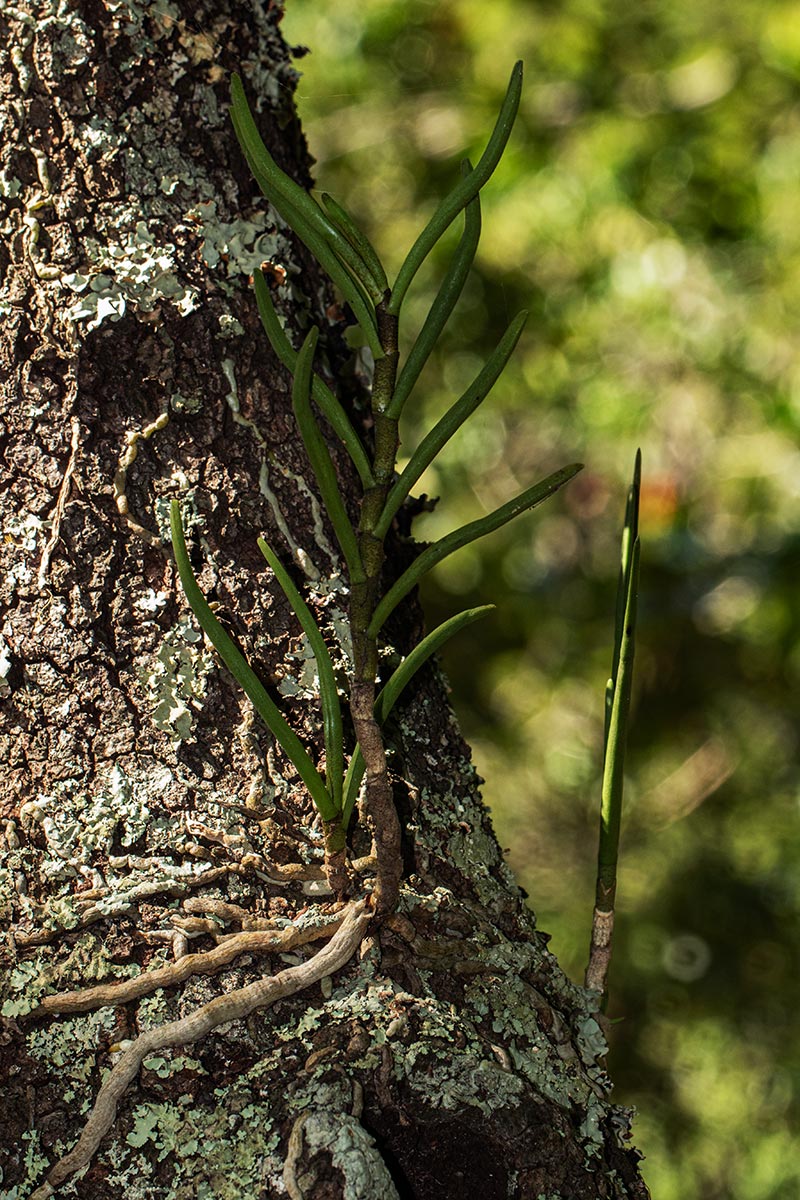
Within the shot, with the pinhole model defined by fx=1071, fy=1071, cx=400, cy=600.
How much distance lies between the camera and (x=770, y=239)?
199cm

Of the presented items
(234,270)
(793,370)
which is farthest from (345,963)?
(793,370)

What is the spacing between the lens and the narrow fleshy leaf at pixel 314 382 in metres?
0.38

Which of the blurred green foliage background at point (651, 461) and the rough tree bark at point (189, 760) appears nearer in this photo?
the rough tree bark at point (189, 760)

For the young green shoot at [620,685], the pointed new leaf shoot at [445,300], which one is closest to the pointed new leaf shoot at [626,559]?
the young green shoot at [620,685]

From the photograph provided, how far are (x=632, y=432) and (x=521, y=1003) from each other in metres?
1.83

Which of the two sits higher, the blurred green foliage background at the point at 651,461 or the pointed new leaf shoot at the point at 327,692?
the blurred green foliage background at the point at 651,461

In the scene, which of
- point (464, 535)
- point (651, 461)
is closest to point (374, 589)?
point (464, 535)

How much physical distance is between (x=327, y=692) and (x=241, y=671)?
1.5 inches

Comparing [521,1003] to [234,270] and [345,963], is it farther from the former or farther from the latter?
[234,270]

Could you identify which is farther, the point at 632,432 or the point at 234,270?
the point at 632,432

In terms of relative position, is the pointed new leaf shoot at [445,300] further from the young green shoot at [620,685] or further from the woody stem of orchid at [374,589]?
the young green shoot at [620,685]

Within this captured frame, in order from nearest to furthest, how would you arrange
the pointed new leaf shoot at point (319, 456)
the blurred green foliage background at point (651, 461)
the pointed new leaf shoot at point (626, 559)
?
the pointed new leaf shoot at point (319, 456)
the pointed new leaf shoot at point (626, 559)
the blurred green foliage background at point (651, 461)

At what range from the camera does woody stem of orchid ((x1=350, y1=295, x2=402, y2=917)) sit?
0.39m

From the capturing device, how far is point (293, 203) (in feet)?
1.22
